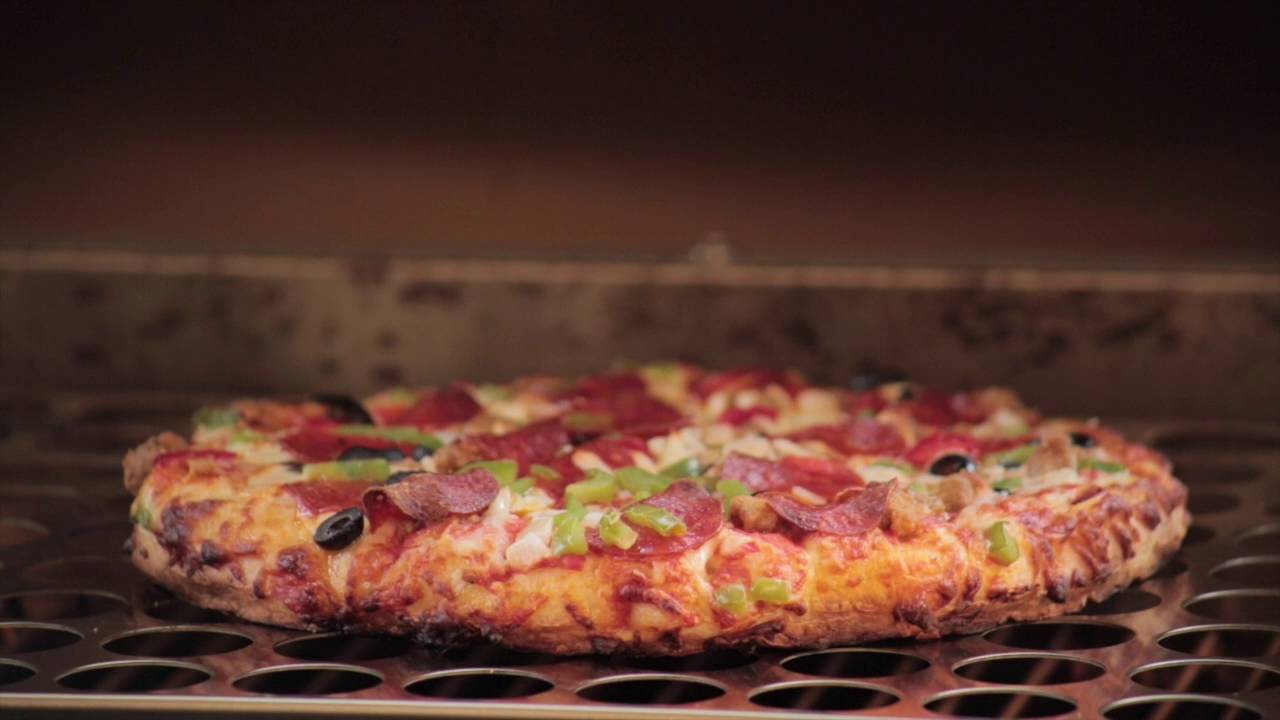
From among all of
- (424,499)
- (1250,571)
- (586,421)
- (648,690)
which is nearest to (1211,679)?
(1250,571)

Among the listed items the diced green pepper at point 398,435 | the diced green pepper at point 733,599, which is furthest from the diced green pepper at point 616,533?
the diced green pepper at point 398,435

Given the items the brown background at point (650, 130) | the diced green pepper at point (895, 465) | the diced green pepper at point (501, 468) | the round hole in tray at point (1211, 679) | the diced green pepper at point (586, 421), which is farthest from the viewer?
the brown background at point (650, 130)

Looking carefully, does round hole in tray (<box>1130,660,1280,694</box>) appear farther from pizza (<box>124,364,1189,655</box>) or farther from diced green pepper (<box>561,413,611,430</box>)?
diced green pepper (<box>561,413,611,430</box>)

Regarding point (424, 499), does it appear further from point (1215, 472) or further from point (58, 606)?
point (1215, 472)

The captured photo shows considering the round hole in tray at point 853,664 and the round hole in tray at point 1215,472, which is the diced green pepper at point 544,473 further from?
the round hole in tray at point 1215,472

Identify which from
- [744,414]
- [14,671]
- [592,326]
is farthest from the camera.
Result: [592,326]
